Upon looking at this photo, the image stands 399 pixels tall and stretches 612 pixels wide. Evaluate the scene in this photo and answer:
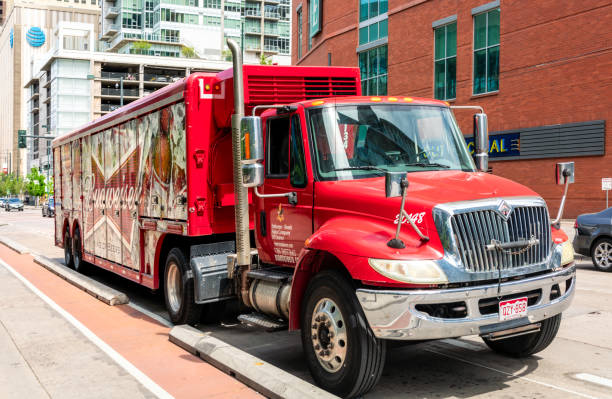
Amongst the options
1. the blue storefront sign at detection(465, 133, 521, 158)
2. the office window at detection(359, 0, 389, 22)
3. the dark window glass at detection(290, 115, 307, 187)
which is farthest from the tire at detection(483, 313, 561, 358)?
the office window at detection(359, 0, 389, 22)

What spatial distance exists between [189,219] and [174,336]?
152 centimetres

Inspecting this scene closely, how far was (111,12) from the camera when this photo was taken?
11294cm

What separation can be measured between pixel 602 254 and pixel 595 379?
994cm

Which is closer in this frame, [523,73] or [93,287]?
[93,287]

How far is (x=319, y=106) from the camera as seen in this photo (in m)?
6.35

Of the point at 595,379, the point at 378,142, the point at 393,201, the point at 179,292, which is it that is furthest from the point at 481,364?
the point at 179,292

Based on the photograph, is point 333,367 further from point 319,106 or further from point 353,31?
point 353,31

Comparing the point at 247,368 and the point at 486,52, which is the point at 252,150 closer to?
the point at 247,368

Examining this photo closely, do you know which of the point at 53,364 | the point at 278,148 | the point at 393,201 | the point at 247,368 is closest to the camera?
the point at 393,201

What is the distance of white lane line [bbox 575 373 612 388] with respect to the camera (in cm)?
574

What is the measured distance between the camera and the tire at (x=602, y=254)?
1477 cm

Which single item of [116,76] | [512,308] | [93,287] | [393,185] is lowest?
[93,287]

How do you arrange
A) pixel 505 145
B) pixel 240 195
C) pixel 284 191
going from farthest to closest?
pixel 505 145 < pixel 240 195 < pixel 284 191

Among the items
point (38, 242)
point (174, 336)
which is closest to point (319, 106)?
point (174, 336)
